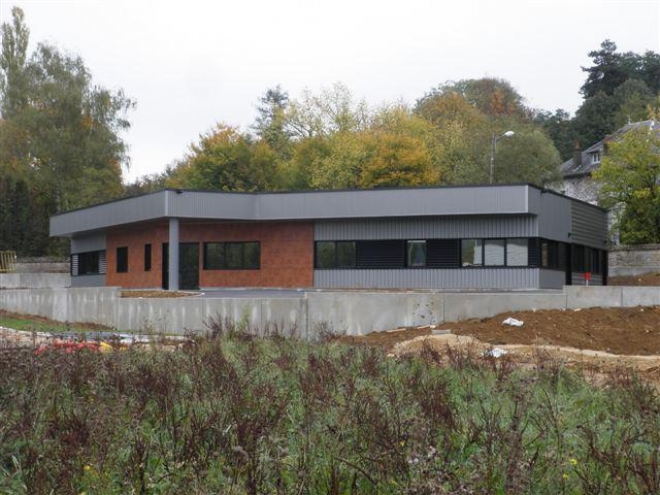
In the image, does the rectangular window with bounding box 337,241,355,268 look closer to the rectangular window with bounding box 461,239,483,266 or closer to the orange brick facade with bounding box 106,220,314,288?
the orange brick facade with bounding box 106,220,314,288

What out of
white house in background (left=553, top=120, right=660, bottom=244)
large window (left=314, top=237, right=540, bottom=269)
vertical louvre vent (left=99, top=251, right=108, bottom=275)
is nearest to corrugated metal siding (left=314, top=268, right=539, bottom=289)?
large window (left=314, top=237, right=540, bottom=269)

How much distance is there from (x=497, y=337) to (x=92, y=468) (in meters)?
15.1

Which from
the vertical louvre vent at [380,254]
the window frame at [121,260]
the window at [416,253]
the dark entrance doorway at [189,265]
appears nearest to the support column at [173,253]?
the dark entrance doorway at [189,265]

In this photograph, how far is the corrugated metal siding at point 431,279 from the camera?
112 feet

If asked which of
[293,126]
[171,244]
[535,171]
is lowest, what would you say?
[171,244]

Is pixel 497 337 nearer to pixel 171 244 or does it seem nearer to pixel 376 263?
pixel 376 263

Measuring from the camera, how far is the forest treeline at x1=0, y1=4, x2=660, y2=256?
53.7 m

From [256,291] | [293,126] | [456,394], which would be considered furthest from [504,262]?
[293,126]

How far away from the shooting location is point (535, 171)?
5428 cm

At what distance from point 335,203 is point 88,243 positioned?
17.8 metres

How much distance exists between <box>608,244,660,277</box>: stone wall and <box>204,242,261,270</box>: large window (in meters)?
21.1

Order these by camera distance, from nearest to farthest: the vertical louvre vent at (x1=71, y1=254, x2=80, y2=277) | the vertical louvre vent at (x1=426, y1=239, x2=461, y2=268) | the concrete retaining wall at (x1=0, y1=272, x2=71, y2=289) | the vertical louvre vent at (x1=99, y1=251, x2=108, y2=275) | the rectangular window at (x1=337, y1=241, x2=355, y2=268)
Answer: the vertical louvre vent at (x1=426, y1=239, x2=461, y2=268) < the rectangular window at (x1=337, y1=241, x2=355, y2=268) < the vertical louvre vent at (x1=99, y1=251, x2=108, y2=275) < the concrete retaining wall at (x1=0, y1=272, x2=71, y2=289) < the vertical louvre vent at (x1=71, y1=254, x2=80, y2=277)

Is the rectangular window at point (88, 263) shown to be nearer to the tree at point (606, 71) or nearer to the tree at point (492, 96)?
the tree at point (492, 96)

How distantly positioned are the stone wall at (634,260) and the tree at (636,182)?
1102 mm
